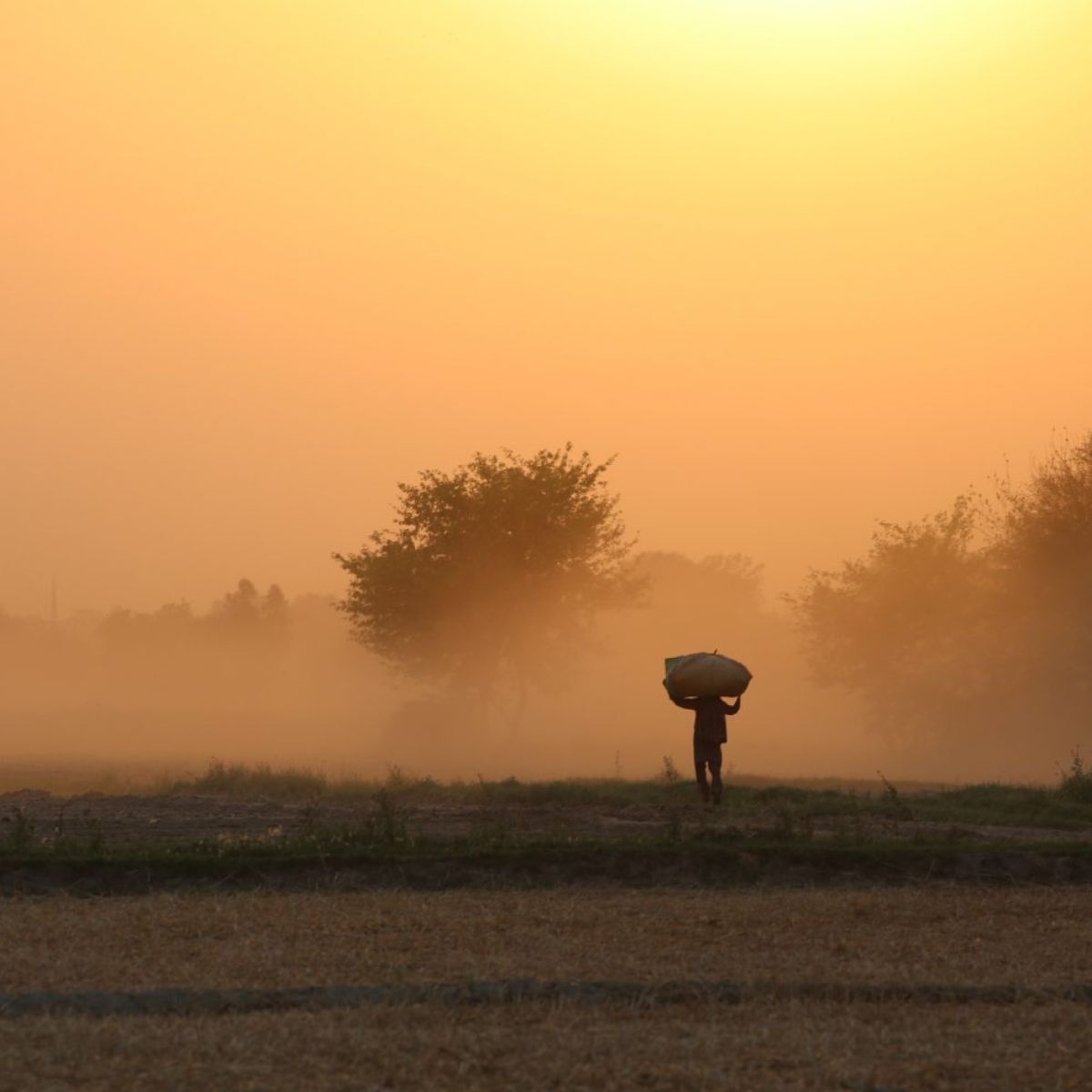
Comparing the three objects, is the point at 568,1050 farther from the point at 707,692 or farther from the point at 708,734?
the point at 707,692

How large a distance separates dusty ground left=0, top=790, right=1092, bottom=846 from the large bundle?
6.25ft

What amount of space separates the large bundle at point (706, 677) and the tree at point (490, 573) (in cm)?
3702

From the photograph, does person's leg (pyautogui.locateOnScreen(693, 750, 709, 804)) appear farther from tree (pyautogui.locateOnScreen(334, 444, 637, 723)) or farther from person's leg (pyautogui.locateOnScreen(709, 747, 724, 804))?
tree (pyautogui.locateOnScreen(334, 444, 637, 723))

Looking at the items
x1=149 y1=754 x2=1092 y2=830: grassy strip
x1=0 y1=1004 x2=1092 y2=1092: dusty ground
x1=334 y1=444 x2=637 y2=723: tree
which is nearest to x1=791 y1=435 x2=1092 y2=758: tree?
x1=334 y1=444 x2=637 y2=723: tree

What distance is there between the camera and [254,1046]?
11477 millimetres

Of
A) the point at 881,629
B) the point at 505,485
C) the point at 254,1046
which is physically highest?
the point at 505,485

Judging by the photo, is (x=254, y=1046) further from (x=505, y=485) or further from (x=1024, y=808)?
(x=505, y=485)

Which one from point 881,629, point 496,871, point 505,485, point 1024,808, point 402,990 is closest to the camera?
point 402,990

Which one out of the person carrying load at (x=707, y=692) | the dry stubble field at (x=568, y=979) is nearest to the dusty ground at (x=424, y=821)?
the person carrying load at (x=707, y=692)

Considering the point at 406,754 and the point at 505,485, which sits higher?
the point at 505,485

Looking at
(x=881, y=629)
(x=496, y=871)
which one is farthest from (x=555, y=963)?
(x=881, y=629)

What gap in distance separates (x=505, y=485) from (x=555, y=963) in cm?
5230

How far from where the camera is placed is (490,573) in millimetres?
65438

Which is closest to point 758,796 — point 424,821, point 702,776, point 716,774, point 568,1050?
point 716,774
